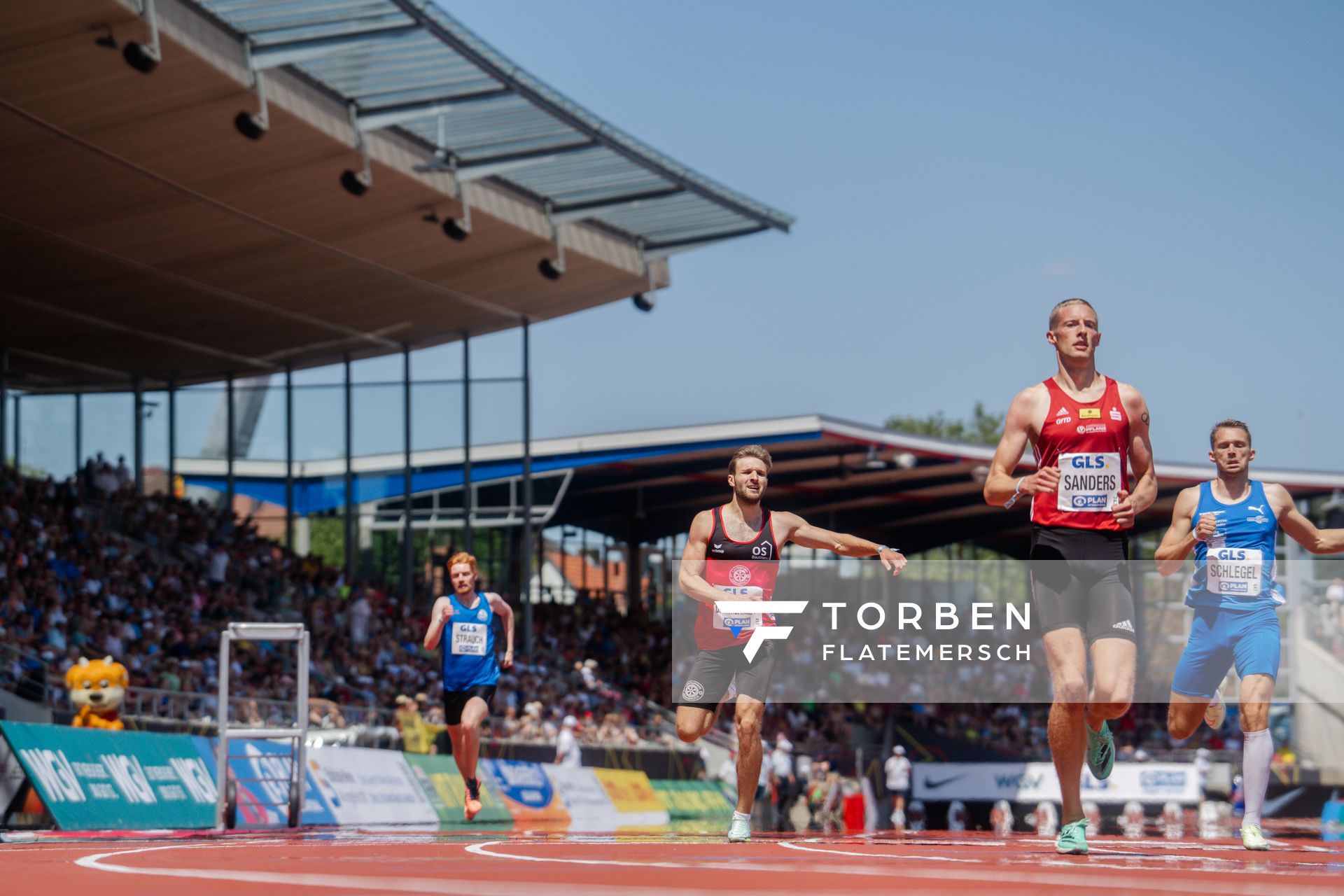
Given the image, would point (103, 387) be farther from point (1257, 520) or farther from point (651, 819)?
point (1257, 520)

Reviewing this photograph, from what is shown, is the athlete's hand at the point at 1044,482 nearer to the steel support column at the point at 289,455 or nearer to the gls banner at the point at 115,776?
the gls banner at the point at 115,776

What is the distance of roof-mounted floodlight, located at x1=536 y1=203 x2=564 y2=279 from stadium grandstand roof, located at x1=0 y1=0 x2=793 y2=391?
9 centimetres

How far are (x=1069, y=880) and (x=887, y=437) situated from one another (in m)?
37.8

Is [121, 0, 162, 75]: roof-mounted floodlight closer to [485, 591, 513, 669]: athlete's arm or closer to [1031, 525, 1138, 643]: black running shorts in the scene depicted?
[485, 591, 513, 669]: athlete's arm

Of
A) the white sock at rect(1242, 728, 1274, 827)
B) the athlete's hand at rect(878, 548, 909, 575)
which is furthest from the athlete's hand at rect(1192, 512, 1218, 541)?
the athlete's hand at rect(878, 548, 909, 575)

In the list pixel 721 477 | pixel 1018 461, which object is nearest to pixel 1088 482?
pixel 1018 461

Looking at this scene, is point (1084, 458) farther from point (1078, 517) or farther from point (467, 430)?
point (467, 430)

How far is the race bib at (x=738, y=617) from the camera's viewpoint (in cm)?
973

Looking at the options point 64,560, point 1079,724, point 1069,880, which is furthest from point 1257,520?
point 64,560

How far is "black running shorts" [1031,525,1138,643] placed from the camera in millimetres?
8109

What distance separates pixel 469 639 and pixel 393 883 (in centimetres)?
795

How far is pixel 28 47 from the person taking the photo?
21875 mm

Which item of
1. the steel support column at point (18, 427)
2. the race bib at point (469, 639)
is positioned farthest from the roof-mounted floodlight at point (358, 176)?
the race bib at point (469, 639)

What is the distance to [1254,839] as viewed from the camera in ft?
29.9
